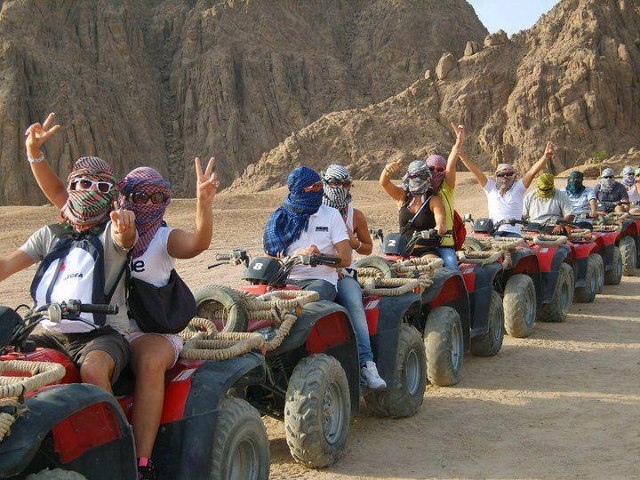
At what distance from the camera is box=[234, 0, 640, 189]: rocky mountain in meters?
50.8

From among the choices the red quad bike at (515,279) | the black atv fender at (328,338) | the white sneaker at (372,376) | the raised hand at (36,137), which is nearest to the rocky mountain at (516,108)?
the red quad bike at (515,279)

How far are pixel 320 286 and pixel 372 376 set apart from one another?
2.31ft

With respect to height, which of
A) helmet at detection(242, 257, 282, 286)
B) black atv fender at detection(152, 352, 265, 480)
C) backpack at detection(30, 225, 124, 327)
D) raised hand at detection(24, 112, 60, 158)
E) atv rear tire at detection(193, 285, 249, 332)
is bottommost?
black atv fender at detection(152, 352, 265, 480)

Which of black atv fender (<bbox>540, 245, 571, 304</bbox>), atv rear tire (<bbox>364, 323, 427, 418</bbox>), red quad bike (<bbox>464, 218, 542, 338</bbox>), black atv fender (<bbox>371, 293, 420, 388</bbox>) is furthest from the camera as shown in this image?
black atv fender (<bbox>540, 245, 571, 304</bbox>)

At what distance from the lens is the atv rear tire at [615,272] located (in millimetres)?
14477

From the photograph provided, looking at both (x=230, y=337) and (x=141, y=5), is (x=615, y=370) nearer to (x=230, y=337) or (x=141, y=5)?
(x=230, y=337)

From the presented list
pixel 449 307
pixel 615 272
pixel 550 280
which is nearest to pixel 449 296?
pixel 449 307

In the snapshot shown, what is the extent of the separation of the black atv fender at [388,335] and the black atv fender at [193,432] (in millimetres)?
2197

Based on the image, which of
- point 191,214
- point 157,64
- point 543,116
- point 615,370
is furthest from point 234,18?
point 615,370

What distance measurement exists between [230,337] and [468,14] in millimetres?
79122

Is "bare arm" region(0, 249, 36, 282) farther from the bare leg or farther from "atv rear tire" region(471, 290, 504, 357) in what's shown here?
"atv rear tire" region(471, 290, 504, 357)

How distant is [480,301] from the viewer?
8750mm

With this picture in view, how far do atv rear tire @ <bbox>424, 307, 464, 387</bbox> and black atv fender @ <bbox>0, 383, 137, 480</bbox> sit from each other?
13.5 ft

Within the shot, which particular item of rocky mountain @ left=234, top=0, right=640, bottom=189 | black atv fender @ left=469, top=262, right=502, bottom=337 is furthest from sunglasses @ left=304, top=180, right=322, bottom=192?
rocky mountain @ left=234, top=0, right=640, bottom=189
